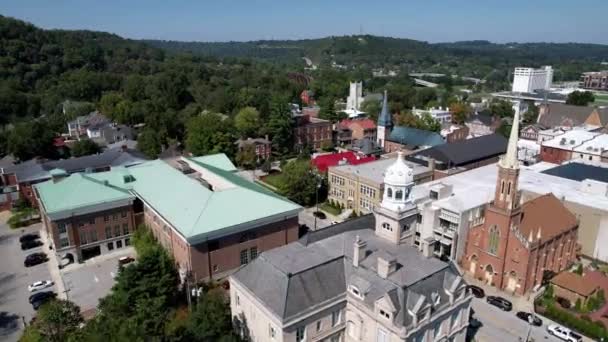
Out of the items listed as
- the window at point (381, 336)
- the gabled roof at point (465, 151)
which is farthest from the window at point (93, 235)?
the gabled roof at point (465, 151)

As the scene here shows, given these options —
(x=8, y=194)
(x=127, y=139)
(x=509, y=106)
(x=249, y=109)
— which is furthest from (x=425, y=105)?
(x=8, y=194)

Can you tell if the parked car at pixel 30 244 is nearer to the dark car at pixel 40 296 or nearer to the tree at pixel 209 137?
the dark car at pixel 40 296

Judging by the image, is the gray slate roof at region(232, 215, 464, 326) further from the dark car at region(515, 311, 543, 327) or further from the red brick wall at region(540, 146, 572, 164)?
the red brick wall at region(540, 146, 572, 164)

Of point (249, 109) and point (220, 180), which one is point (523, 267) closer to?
point (220, 180)

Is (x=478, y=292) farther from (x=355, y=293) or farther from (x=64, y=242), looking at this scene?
(x=64, y=242)

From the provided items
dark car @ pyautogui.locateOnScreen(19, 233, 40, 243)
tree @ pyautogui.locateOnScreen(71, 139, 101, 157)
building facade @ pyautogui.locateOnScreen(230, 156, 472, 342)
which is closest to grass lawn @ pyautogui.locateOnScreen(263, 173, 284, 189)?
tree @ pyautogui.locateOnScreen(71, 139, 101, 157)
